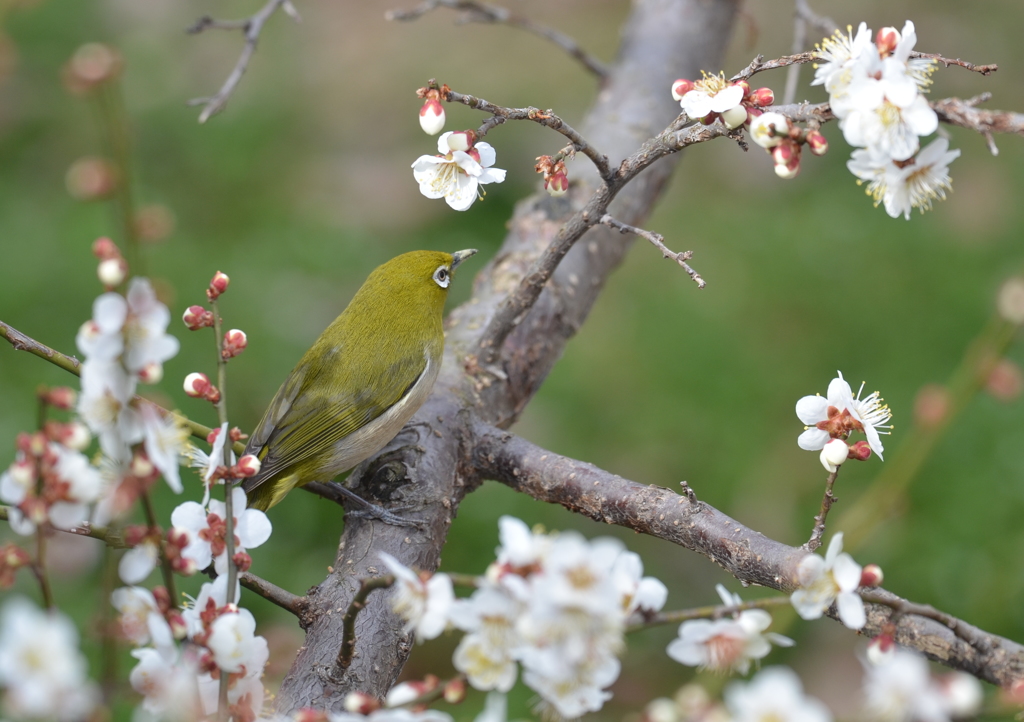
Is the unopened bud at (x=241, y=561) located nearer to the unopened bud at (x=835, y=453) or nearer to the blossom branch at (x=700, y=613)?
the blossom branch at (x=700, y=613)

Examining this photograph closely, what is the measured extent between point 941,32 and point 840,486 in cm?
456

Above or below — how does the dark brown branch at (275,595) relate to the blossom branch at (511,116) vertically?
below

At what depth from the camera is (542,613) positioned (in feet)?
3.47

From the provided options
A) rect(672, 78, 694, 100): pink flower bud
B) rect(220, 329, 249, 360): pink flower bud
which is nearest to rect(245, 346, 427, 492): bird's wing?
rect(220, 329, 249, 360): pink flower bud

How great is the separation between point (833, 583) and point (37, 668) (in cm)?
105

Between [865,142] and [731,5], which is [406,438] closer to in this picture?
[865,142]

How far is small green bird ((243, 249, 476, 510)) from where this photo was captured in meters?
3.05

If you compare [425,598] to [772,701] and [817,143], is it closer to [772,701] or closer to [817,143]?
[772,701]

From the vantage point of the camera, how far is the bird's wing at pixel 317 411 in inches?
119

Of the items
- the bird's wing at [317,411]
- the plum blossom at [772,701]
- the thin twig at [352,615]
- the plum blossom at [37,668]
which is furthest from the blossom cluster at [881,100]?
the bird's wing at [317,411]

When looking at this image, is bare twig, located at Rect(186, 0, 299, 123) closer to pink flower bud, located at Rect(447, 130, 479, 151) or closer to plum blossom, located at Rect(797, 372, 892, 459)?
pink flower bud, located at Rect(447, 130, 479, 151)

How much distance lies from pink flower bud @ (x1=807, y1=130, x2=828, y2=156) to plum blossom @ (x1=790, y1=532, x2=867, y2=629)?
0.62 m

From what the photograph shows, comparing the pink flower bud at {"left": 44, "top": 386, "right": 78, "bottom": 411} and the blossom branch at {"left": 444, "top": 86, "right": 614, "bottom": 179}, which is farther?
the blossom branch at {"left": 444, "top": 86, "right": 614, "bottom": 179}

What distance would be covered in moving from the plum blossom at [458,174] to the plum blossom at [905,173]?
74cm
